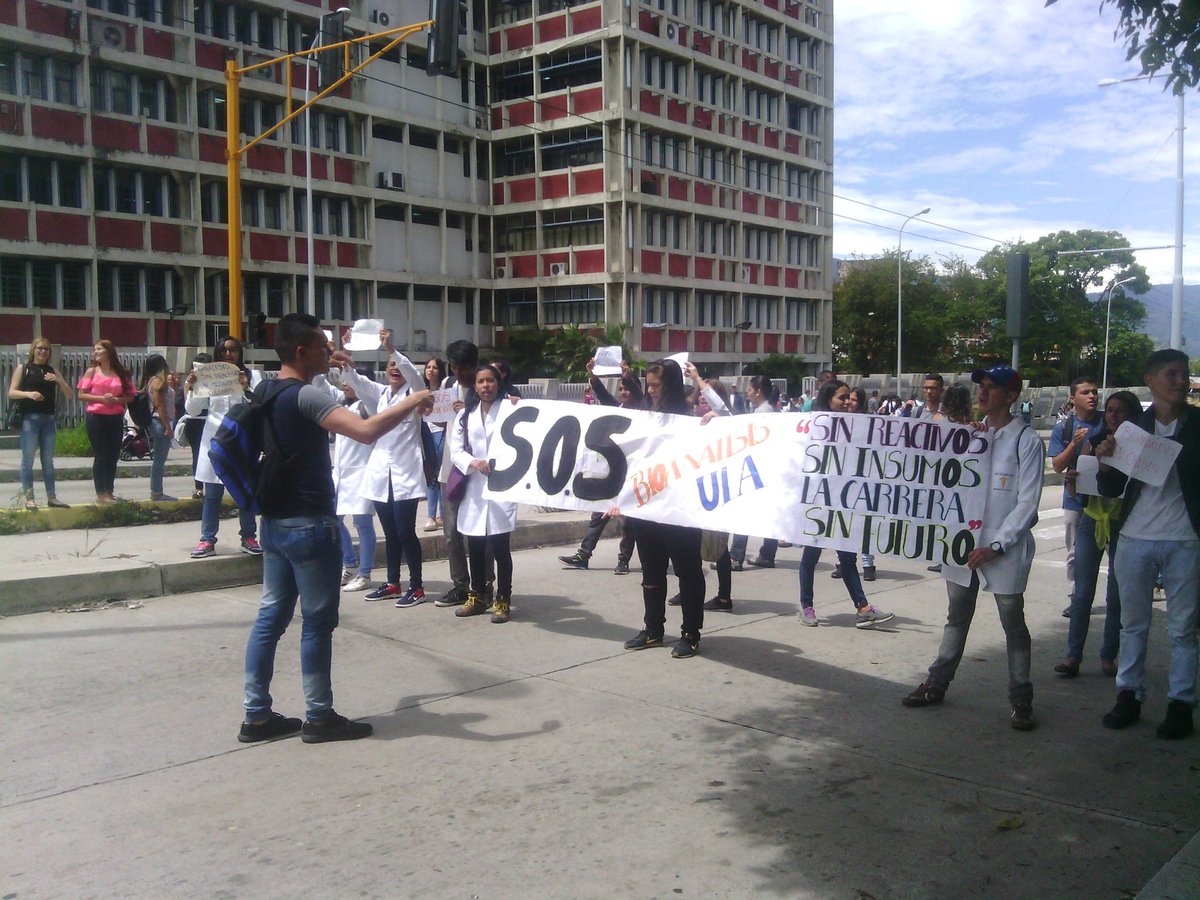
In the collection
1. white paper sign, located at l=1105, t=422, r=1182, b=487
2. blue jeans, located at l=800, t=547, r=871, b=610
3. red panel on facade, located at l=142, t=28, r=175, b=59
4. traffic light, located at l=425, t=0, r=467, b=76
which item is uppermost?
red panel on facade, located at l=142, t=28, r=175, b=59

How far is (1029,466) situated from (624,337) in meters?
39.9

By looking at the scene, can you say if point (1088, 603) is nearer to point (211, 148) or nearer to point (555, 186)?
point (211, 148)

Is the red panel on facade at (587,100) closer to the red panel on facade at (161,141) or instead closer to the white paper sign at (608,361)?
A: the red panel on facade at (161,141)

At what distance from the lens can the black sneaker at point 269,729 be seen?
5.41 metres

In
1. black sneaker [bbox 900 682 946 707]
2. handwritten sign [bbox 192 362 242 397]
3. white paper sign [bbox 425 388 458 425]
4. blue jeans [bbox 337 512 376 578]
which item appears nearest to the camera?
black sneaker [bbox 900 682 946 707]

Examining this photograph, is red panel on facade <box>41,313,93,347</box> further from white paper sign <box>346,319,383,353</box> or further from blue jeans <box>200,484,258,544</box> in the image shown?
white paper sign <box>346,319,383,353</box>

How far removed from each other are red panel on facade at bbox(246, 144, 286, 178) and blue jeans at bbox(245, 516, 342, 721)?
3586 centimetres

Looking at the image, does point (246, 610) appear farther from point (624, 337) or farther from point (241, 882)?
point (624, 337)

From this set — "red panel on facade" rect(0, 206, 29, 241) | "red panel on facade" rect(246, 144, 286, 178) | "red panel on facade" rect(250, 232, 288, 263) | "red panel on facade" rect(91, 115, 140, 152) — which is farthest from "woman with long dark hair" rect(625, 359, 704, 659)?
"red panel on facade" rect(246, 144, 286, 178)

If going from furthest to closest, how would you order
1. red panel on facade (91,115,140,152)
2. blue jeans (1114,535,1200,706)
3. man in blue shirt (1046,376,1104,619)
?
red panel on facade (91,115,140,152) < man in blue shirt (1046,376,1104,619) < blue jeans (1114,535,1200,706)

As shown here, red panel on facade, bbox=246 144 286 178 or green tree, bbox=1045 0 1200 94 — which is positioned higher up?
red panel on facade, bbox=246 144 286 178

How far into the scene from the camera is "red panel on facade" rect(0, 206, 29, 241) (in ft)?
106

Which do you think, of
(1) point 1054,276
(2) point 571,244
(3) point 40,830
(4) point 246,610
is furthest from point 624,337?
(1) point 1054,276

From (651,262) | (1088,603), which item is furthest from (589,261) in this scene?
(1088,603)
